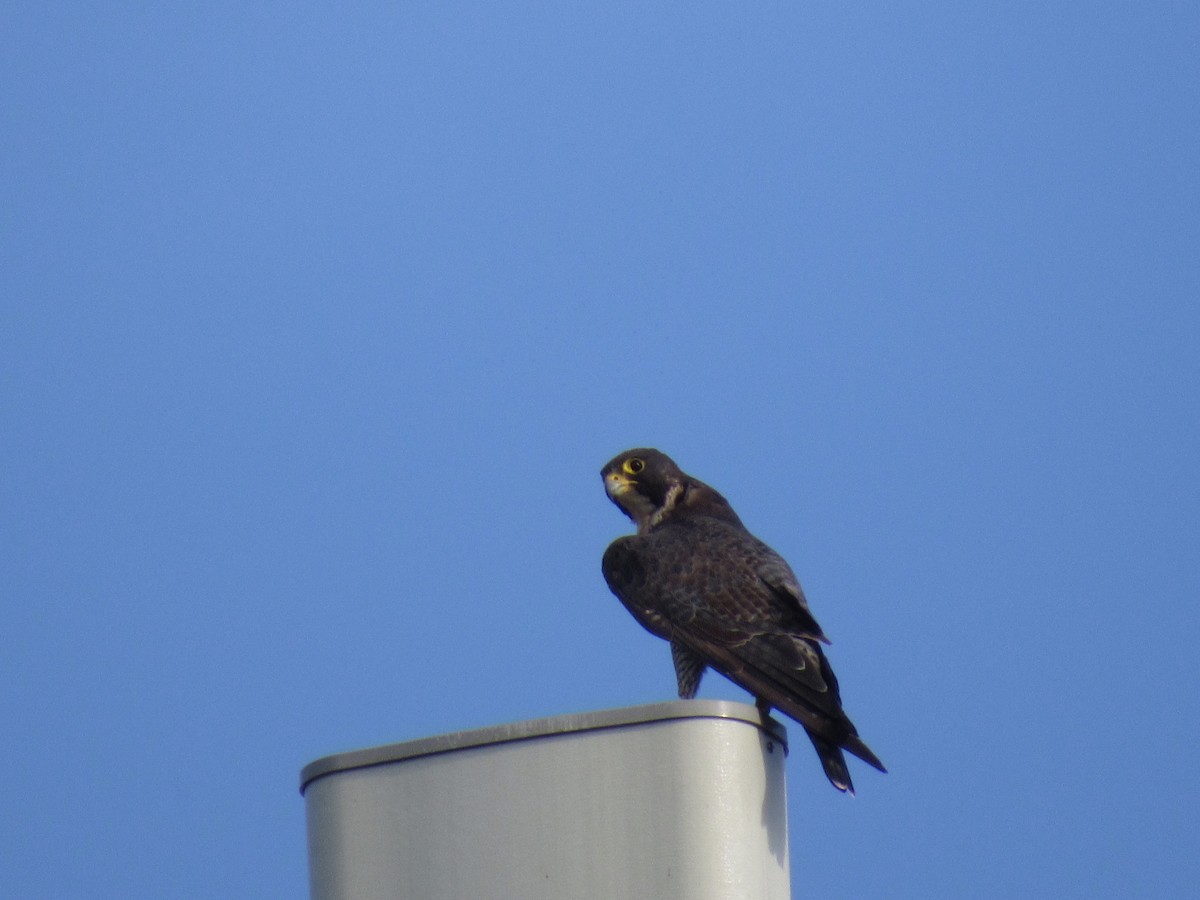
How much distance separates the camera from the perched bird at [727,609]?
14.6 ft

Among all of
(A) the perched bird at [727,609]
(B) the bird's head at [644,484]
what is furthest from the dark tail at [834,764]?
(B) the bird's head at [644,484]

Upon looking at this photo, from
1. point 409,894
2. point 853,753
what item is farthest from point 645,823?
point 853,753

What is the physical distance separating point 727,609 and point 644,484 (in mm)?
1045

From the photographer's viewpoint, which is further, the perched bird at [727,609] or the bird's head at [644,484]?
the bird's head at [644,484]

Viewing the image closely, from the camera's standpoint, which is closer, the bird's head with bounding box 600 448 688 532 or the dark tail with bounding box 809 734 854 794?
the dark tail with bounding box 809 734 854 794

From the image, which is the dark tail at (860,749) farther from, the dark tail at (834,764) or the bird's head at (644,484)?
the bird's head at (644,484)

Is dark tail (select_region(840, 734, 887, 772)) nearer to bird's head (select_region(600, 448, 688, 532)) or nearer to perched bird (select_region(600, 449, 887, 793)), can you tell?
perched bird (select_region(600, 449, 887, 793))

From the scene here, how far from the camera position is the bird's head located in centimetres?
586

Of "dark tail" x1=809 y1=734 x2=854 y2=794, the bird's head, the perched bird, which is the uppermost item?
the bird's head

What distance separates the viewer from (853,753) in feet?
14.2

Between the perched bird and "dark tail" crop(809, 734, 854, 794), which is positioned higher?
the perched bird

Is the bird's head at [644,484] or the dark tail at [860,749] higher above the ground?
the bird's head at [644,484]

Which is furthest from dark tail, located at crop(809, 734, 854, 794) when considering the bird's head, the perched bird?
the bird's head

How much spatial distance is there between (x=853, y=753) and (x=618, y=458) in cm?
191
